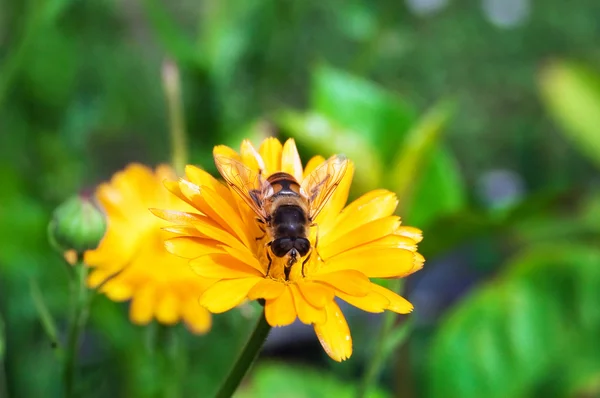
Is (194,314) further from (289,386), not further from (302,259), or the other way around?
(289,386)

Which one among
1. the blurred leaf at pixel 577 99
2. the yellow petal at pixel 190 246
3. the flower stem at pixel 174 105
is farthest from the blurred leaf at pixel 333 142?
the blurred leaf at pixel 577 99

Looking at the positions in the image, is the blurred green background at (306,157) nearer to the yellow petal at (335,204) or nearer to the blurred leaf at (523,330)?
the blurred leaf at (523,330)

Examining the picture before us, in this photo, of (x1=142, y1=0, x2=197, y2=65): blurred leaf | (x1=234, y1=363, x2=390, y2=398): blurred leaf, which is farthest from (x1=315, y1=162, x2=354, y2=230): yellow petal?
(x1=142, y1=0, x2=197, y2=65): blurred leaf

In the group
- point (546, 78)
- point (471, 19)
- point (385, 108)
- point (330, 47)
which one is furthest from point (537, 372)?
point (471, 19)

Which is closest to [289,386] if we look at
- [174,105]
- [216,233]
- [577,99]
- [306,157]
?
[306,157]

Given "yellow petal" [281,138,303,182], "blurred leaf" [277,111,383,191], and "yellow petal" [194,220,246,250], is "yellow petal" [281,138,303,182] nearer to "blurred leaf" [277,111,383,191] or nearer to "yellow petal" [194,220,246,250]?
"yellow petal" [194,220,246,250]

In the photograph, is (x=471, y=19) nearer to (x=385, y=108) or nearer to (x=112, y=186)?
(x=385, y=108)

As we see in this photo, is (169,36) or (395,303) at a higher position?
Result: (169,36)
